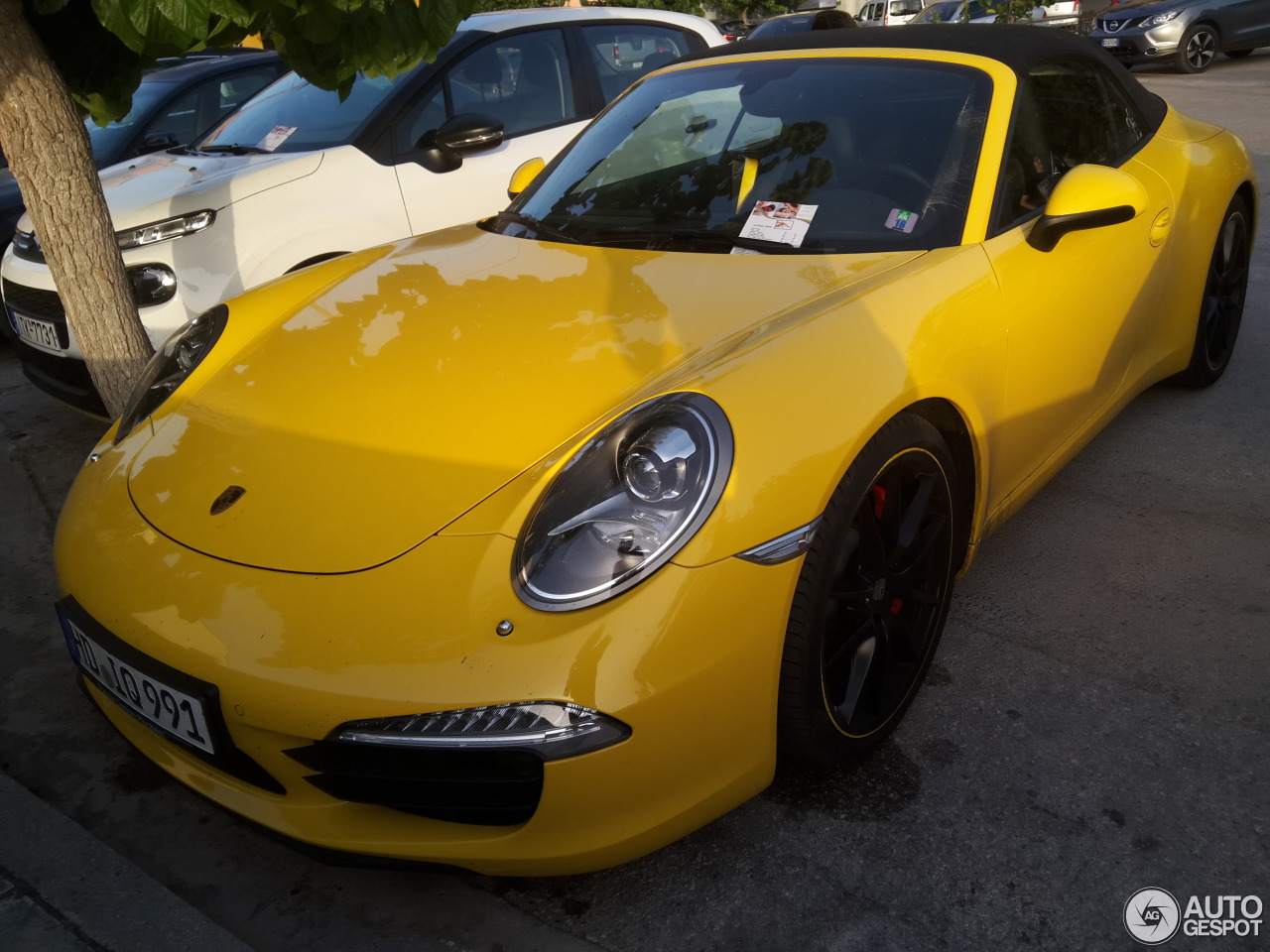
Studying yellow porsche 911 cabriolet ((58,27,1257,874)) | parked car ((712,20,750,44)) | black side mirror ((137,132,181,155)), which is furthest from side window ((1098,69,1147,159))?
black side mirror ((137,132,181,155))

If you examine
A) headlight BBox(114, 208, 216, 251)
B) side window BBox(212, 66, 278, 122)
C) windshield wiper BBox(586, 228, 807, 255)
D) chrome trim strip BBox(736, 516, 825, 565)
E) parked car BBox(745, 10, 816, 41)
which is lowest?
parked car BBox(745, 10, 816, 41)

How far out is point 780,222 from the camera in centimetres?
259

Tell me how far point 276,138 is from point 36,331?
1.25m

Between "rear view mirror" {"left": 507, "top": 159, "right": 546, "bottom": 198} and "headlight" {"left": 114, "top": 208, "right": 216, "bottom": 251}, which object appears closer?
"rear view mirror" {"left": 507, "top": 159, "right": 546, "bottom": 198}

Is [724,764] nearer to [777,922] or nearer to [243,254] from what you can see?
[777,922]

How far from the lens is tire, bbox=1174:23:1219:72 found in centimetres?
1367

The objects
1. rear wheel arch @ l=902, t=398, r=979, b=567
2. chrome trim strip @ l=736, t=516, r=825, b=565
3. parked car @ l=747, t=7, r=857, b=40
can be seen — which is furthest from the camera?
parked car @ l=747, t=7, r=857, b=40

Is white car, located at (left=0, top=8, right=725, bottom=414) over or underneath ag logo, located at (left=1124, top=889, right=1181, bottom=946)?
over

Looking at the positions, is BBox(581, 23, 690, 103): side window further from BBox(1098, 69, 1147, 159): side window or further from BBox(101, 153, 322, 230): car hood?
BBox(1098, 69, 1147, 159): side window

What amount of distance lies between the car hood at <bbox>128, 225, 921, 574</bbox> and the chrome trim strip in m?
0.36

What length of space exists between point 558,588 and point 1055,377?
62.3 inches

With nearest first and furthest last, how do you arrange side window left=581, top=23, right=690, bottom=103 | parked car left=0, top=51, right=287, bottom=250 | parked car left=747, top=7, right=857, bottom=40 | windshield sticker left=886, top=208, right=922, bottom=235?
windshield sticker left=886, top=208, right=922, bottom=235 → side window left=581, top=23, right=690, bottom=103 → parked car left=0, top=51, right=287, bottom=250 → parked car left=747, top=7, right=857, bottom=40

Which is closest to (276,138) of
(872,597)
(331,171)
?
(331,171)

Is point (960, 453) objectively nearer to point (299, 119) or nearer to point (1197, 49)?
point (299, 119)
